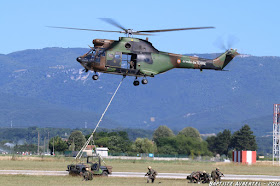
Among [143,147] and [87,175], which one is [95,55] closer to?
[87,175]

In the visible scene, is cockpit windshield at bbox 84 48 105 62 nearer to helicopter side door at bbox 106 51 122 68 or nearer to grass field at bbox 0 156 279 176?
helicopter side door at bbox 106 51 122 68

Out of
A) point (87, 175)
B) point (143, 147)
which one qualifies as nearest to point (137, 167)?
point (87, 175)

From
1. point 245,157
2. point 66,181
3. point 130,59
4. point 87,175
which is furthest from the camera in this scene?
point 245,157

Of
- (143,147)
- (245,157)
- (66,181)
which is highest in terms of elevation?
(143,147)

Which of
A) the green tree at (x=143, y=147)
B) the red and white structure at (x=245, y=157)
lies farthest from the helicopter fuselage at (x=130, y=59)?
the green tree at (x=143, y=147)

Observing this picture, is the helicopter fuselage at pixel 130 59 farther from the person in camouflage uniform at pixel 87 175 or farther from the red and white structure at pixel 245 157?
the red and white structure at pixel 245 157

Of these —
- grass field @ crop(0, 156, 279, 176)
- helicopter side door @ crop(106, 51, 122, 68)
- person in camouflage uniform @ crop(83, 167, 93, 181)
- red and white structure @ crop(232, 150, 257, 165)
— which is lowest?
grass field @ crop(0, 156, 279, 176)

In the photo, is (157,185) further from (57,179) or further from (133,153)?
(133,153)

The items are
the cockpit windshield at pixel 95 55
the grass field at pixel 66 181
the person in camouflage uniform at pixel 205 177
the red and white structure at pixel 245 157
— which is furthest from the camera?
the red and white structure at pixel 245 157

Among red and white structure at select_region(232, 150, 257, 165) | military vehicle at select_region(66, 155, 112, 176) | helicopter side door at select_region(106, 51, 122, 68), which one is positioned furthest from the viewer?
red and white structure at select_region(232, 150, 257, 165)

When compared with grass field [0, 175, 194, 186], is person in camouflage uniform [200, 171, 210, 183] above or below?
above

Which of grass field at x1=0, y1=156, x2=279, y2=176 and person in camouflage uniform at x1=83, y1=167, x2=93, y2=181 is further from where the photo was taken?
grass field at x1=0, y1=156, x2=279, y2=176

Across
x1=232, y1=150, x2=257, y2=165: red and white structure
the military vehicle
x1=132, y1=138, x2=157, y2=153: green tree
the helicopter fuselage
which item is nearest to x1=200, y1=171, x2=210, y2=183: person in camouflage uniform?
the military vehicle

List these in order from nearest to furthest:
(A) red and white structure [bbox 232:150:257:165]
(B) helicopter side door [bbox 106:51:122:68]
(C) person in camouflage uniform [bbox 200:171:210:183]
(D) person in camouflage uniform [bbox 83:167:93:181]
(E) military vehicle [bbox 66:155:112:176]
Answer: (B) helicopter side door [bbox 106:51:122:68] < (D) person in camouflage uniform [bbox 83:167:93:181] < (C) person in camouflage uniform [bbox 200:171:210:183] < (E) military vehicle [bbox 66:155:112:176] < (A) red and white structure [bbox 232:150:257:165]
